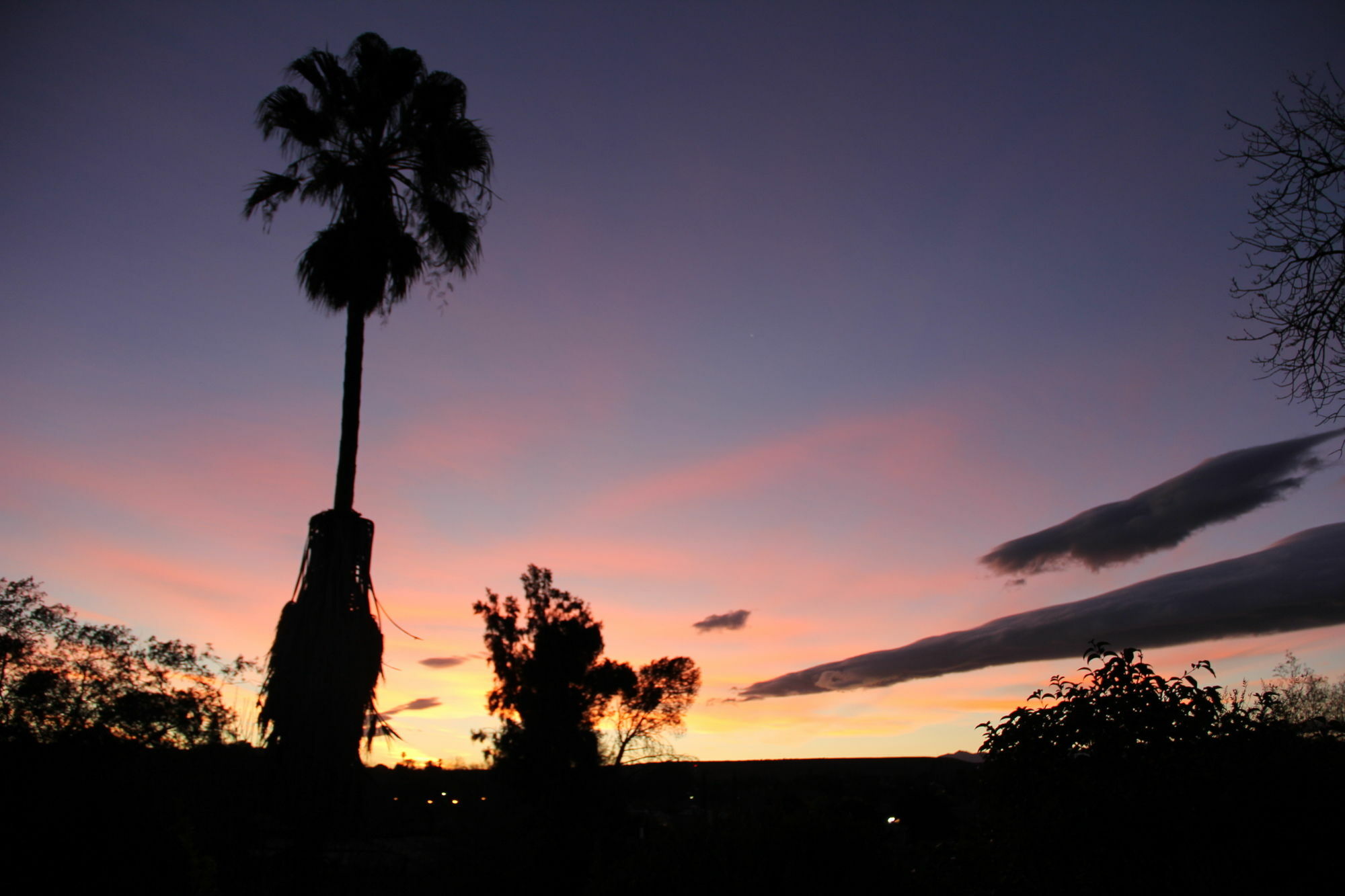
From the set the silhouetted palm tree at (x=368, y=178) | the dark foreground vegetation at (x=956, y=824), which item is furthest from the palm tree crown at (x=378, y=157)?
the dark foreground vegetation at (x=956, y=824)

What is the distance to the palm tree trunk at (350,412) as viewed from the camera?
13.5 meters

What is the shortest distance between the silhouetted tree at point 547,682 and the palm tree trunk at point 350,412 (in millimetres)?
31557

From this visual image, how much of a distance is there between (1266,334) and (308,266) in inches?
564

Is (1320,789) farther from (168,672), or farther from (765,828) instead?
(168,672)

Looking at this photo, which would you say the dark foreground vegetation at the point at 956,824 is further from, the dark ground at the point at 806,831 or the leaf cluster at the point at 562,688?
the leaf cluster at the point at 562,688

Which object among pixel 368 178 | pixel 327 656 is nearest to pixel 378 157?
pixel 368 178

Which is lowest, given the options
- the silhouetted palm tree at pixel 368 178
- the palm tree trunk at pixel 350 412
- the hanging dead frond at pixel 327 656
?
the hanging dead frond at pixel 327 656

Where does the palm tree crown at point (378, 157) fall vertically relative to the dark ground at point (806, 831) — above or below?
above

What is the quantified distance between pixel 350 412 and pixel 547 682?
3336cm

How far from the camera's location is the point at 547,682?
147ft

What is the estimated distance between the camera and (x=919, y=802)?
44.5 m

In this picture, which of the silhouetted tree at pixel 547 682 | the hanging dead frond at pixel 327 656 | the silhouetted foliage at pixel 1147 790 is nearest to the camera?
the silhouetted foliage at pixel 1147 790

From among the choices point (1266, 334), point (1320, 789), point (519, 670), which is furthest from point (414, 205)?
point (519, 670)

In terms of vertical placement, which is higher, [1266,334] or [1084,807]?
[1266,334]
